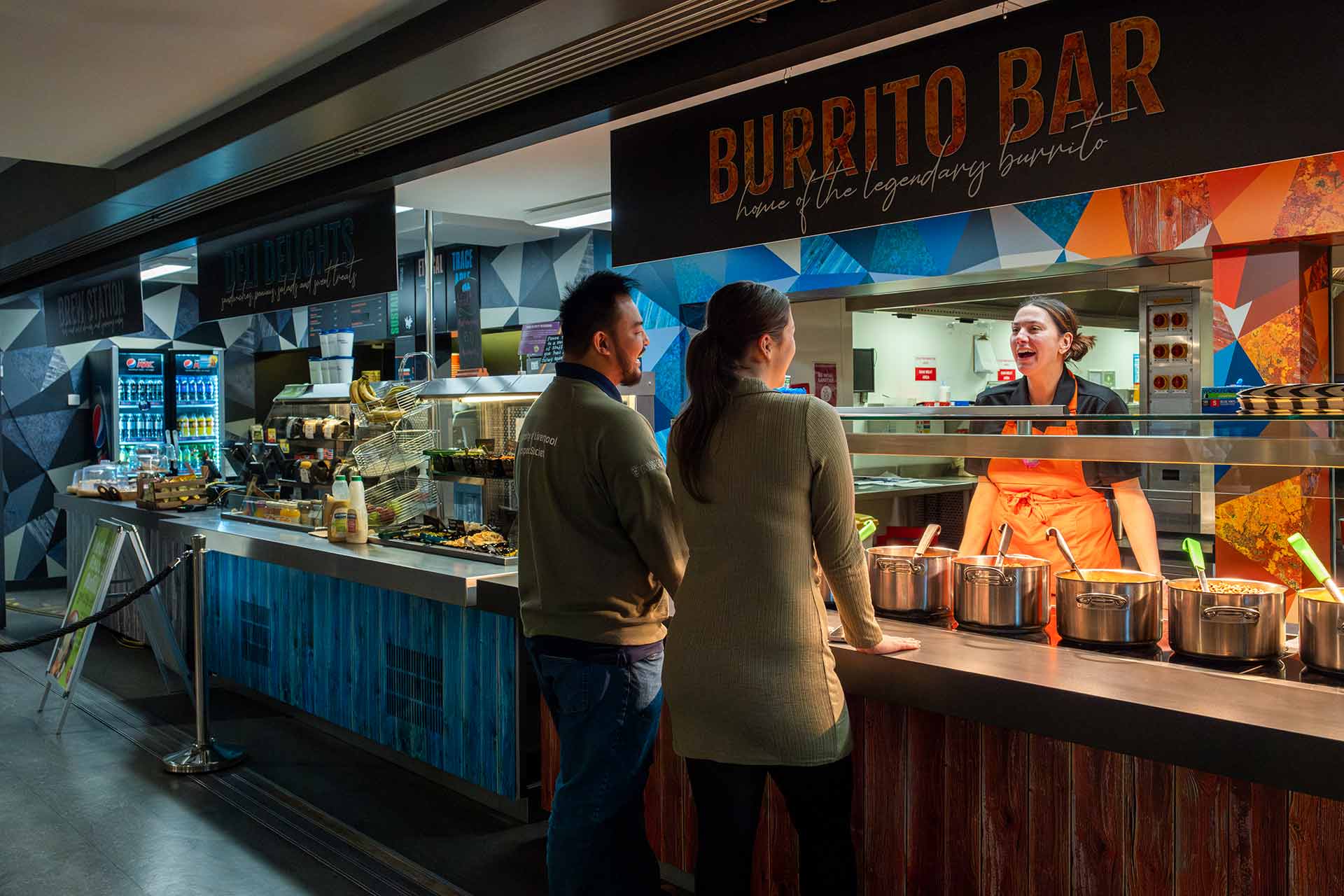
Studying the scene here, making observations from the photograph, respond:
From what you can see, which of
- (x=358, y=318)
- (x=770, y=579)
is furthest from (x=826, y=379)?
(x=358, y=318)

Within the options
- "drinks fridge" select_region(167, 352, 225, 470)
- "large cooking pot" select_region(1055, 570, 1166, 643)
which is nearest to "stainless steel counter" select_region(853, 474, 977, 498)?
"large cooking pot" select_region(1055, 570, 1166, 643)

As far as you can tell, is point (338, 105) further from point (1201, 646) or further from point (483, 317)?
point (483, 317)

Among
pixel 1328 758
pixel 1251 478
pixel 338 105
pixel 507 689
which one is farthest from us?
pixel 1251 478

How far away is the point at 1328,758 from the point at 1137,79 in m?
1.41

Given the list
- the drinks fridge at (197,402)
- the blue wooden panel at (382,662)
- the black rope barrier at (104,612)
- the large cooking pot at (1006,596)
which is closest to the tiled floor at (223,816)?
the blue wooden panel at (382,662)

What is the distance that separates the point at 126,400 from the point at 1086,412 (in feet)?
31.1

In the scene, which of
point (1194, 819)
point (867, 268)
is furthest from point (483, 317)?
point (1194, 819)

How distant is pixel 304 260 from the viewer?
497 cm

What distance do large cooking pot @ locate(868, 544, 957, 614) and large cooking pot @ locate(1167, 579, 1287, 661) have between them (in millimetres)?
649

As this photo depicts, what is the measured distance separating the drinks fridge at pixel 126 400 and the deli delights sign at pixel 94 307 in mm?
2057

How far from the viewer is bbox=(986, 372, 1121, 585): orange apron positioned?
11.7 feet

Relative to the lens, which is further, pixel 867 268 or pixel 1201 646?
pixel 867 268

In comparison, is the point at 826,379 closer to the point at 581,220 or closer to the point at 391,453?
the point at 581,220

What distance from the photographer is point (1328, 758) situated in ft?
6.12
